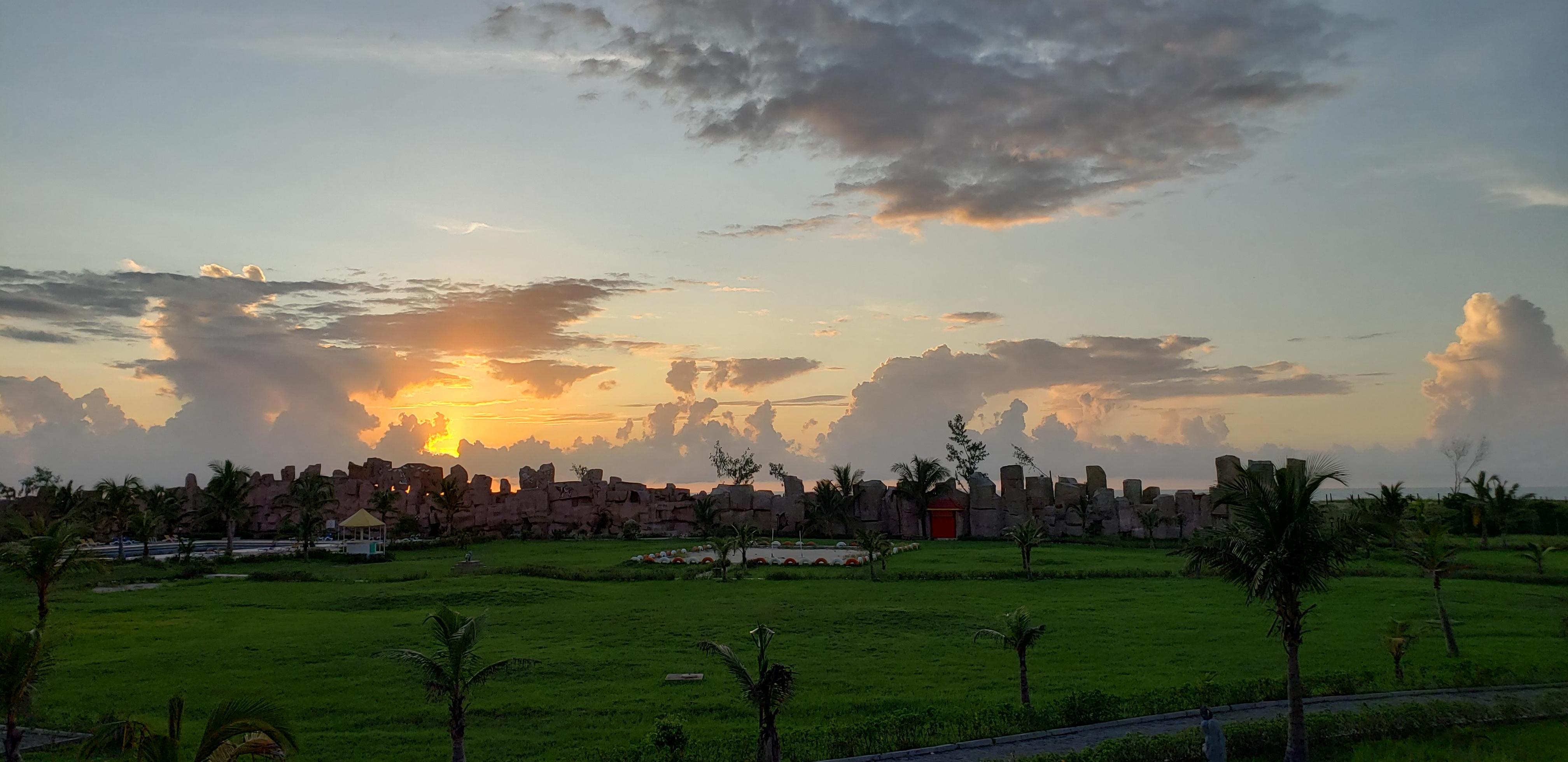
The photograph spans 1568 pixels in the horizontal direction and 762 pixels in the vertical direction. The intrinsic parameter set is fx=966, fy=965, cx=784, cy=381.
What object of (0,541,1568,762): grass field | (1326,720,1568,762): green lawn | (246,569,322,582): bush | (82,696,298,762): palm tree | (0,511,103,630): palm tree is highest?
(0,511,103,630): palm tree

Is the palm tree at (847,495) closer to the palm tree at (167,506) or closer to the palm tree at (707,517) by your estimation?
the palm tree at (707,517)

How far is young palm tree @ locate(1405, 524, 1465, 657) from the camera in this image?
27281mm

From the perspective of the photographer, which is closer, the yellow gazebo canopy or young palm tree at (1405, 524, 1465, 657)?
young palm tree at (1405, 524, 1465, 657)

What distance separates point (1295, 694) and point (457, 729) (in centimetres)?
1578

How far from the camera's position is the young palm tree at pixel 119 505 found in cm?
5828

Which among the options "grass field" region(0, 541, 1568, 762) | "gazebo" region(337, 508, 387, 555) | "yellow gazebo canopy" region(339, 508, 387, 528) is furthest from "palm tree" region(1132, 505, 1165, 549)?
"yellow gazebo canopy" region(339, 508, 387, 528)

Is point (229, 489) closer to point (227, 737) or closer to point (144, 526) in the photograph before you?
point (144, 526)

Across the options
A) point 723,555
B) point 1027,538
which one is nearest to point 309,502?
point 723,555

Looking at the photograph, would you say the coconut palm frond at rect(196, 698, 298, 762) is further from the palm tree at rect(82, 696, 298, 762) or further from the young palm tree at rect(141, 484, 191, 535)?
the young palm tree at rect(141, 484, 191, 535)

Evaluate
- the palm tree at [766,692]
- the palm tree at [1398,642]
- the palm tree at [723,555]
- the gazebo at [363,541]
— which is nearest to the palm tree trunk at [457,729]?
the palm tree at [766,692]

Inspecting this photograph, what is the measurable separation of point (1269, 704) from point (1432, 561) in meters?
10.2

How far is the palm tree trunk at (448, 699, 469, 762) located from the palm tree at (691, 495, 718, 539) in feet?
147

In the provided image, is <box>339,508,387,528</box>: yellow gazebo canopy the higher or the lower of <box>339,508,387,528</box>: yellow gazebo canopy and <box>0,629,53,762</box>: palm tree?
the higher

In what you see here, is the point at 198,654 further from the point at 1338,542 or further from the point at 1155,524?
the point at 1155,524
